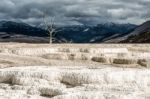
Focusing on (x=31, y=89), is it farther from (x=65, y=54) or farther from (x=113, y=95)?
(x=65, y=54)

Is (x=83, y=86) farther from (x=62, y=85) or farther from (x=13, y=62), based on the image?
(x=13, y=62)

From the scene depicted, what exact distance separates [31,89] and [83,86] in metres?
3.61

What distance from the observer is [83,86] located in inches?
1100

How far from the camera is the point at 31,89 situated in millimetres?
27812

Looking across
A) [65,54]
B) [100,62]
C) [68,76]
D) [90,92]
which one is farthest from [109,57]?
[90,92]

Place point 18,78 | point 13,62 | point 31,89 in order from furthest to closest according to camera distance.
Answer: point 13,62 → point 18,78 → point 31,89

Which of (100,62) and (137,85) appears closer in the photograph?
(137,85)

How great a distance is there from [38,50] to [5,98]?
32.7 m

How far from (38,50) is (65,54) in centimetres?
530

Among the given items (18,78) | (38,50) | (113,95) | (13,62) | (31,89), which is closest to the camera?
(113,95)

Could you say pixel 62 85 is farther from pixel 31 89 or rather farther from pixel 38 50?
pixel 38 50

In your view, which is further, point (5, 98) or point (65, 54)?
point (65, 54)

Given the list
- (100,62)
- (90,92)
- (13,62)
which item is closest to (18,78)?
(90,92)

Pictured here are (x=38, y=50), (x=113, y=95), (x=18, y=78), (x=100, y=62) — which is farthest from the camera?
(x=38, y=50)
